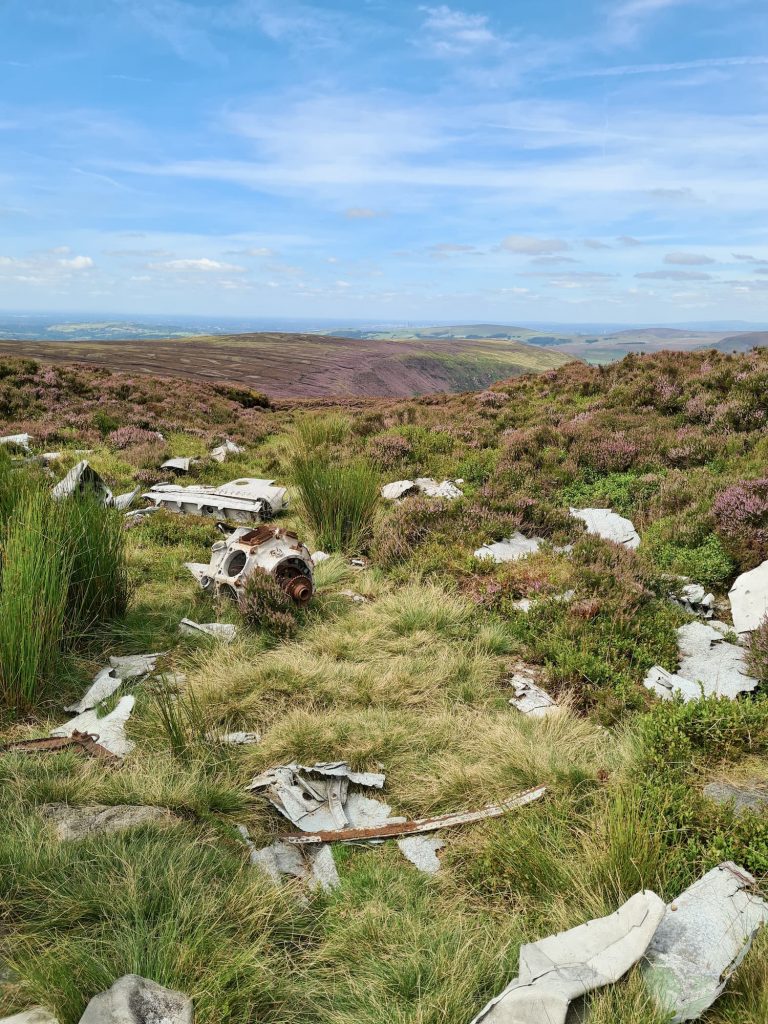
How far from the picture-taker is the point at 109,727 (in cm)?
416

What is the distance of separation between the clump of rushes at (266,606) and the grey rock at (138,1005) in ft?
12.2

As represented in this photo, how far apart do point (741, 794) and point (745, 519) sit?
15.8 feet

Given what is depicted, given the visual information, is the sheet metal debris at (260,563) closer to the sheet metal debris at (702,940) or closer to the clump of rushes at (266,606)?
the clump of rushes at (266,606)

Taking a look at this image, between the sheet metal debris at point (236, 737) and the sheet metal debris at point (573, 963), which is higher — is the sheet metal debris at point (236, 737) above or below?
below

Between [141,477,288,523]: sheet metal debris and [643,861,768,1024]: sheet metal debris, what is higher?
[141,477,288,523]: sheet metal debris

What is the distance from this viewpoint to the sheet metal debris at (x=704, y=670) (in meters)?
4.90

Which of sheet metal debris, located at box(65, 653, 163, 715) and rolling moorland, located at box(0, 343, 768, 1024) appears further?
sheet metal debris, located at box(65, 653, 163, 715)

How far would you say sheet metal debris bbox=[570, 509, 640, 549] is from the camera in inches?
310

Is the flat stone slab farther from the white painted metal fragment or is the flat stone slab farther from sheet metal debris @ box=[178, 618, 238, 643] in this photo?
sheet metal debris @ box=[178, 618, 238, 643]

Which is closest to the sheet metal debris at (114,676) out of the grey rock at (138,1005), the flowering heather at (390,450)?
the grey rock at (138,1005)

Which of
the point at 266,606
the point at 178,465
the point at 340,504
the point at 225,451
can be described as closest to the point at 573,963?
the point at 266,606

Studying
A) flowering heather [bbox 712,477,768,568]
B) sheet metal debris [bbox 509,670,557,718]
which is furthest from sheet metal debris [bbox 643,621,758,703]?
flowering heather [bbox 712,477,768,568]

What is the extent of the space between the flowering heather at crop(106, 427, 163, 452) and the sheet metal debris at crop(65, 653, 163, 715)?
34.5 feet

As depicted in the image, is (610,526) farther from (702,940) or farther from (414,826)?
(702,940)
